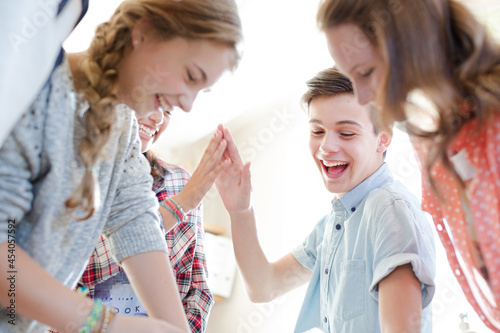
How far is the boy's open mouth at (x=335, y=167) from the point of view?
1.37 meters

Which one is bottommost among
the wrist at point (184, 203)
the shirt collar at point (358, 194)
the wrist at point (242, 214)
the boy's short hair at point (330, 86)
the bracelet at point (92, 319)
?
the bracelet at point (92, 319)

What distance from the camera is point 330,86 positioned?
1.37 meters

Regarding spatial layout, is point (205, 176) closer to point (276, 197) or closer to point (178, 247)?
point (178, 247)

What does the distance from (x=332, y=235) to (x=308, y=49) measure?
→ 1.39 m

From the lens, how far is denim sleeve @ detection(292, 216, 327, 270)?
4.87 ft

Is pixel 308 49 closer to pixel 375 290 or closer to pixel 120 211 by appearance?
pixel 375 290

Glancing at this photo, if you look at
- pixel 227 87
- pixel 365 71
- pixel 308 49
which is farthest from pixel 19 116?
pixel 227 87

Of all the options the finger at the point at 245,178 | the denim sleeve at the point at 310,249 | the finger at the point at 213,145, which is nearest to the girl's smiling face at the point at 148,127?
the finger at the point at 213,145

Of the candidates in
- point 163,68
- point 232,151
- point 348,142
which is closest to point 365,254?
point 348,142

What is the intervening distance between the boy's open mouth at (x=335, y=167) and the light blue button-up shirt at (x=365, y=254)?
0.23 feet

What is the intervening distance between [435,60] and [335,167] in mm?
615

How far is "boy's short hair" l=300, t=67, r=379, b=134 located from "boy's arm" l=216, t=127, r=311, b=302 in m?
0.28

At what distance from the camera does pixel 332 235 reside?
4.41ft

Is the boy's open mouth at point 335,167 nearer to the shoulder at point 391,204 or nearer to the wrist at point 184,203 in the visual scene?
the shoulder at point 391,204
